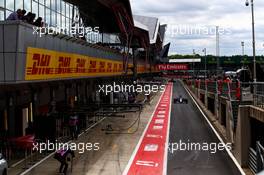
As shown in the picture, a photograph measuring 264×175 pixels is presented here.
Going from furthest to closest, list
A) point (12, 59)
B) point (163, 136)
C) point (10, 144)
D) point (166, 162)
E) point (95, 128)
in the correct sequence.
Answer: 1. point (95, 128)
2. point (163, 136)
3. point (10, 144)
4. point (166, 162)
5. point (12, 59)

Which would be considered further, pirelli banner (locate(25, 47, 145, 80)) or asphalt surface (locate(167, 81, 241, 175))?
asphalt surface (locate(167, 81, 241, 175))

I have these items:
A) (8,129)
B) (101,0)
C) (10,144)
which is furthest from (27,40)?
(101,0)

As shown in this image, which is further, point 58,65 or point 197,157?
point 197,157

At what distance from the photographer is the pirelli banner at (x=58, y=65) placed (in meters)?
20.1

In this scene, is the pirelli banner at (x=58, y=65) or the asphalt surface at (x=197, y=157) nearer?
the pirelli banner at (x=58, y=65)

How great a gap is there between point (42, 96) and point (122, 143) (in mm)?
7495

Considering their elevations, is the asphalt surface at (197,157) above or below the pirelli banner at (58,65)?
below

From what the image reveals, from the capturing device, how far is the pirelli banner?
20.1 meters

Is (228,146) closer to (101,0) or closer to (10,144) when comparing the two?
(10,144)

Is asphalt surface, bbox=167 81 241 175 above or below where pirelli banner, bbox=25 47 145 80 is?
below

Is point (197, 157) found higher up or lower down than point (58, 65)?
lower down

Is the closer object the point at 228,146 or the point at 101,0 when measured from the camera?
the point at 228,146

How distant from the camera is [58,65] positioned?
966 inches

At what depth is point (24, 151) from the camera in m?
26.2
